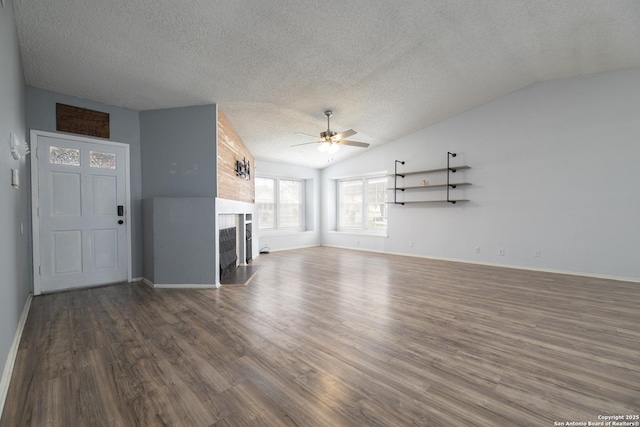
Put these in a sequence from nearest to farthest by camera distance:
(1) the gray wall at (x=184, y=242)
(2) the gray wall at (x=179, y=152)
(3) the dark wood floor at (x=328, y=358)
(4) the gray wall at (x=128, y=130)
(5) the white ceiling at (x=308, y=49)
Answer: (3) the dark wood floor at (x=328, y=358)
(5) the white ceiling at (x=308, y=49)
(4) the gray wall at (x=128, y=130)
(1) the gray wall at (x=184, y=242)
(2) the gray wall at (x=179, y=152)

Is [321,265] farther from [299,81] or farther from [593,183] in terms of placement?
[593,183]

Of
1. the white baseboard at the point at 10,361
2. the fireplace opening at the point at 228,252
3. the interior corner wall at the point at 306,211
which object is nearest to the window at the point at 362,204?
the interior corner wall at the point at 306,211

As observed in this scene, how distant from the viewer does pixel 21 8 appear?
2227 millimetres

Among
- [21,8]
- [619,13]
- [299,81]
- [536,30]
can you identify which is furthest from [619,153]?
[21,8]

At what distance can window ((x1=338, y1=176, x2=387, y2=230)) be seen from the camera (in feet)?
23.7

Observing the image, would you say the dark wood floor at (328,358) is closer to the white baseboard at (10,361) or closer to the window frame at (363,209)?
the white baseboard at (10,361)

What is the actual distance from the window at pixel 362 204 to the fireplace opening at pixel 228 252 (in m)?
3.86

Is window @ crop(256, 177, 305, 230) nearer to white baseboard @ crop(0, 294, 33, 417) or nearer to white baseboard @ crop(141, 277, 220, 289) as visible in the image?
white baseboard @ crop(141, 277, 220, 289)

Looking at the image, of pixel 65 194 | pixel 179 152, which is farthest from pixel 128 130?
pixel 65 194

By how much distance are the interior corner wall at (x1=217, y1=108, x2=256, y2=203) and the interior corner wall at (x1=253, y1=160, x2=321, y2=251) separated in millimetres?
1358

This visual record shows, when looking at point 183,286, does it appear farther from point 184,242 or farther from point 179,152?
point 179,152

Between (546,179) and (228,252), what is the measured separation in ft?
18.0

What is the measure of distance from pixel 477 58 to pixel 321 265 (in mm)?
4084

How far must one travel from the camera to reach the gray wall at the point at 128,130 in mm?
3434
